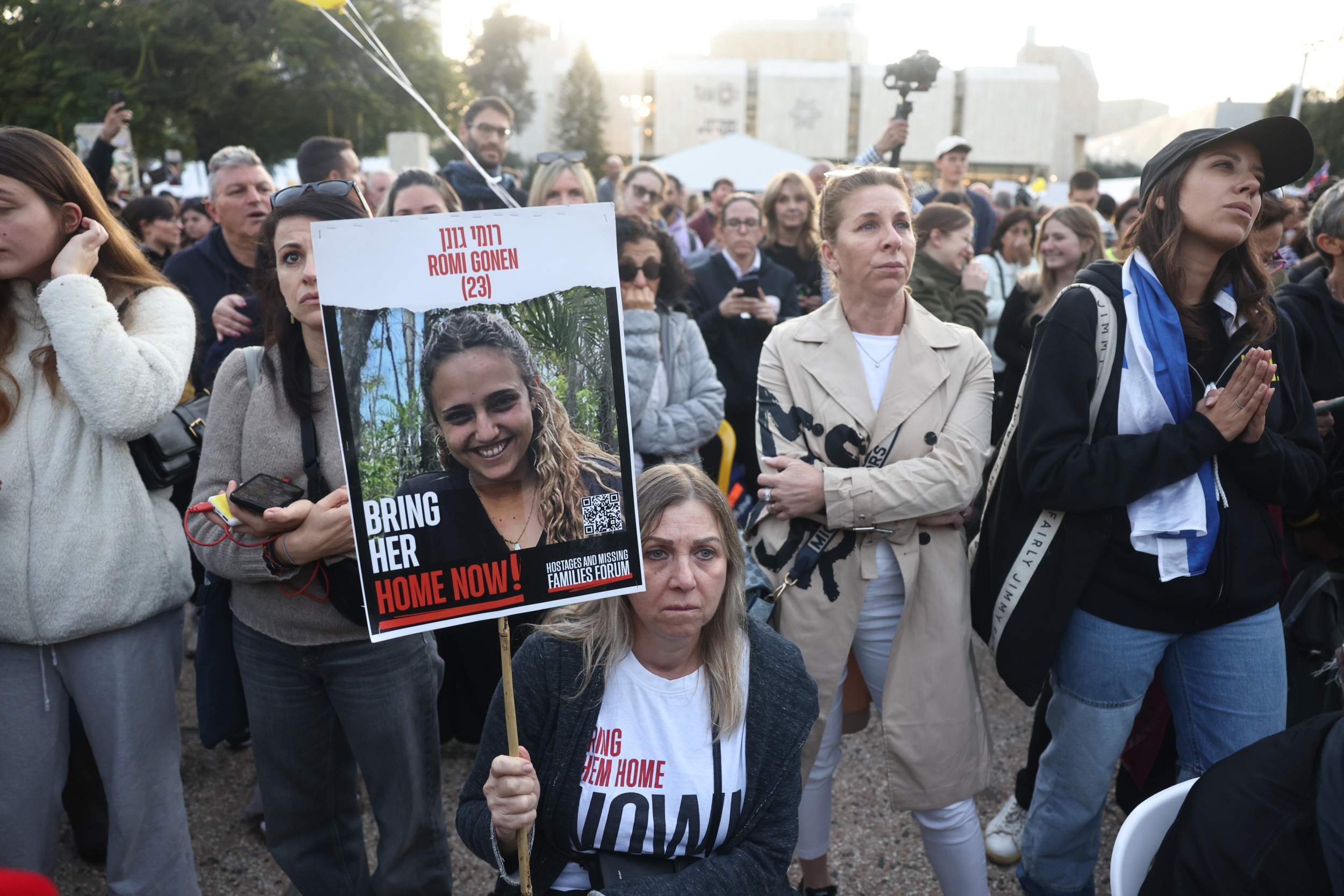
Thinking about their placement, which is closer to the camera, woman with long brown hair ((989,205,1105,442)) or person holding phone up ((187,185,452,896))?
person holding phone up ((187,185,452,896))

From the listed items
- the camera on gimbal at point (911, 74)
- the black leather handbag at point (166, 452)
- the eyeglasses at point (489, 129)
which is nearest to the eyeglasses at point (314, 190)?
Result: the black leather handbag at point (166, 452)

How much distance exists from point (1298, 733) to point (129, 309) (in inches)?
104

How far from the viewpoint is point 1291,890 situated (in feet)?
4.41

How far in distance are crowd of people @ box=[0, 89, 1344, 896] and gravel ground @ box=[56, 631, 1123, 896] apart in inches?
10.3

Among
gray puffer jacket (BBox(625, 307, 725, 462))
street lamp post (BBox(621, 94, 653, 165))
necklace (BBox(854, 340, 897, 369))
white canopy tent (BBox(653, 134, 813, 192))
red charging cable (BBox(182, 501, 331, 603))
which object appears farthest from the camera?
street lamp post (BBox(621, 94, 653, 165))

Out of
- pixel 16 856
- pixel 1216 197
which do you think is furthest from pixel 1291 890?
pixel 16 856

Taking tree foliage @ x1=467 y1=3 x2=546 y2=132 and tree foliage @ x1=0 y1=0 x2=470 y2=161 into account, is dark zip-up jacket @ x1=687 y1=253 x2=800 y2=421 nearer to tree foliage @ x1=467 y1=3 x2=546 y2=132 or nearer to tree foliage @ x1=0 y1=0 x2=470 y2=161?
tree foliage @ x1=0 y1=0 x2=470 y2=161

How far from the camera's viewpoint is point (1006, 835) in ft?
9.83

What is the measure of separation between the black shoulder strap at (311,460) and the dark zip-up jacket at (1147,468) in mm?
1750

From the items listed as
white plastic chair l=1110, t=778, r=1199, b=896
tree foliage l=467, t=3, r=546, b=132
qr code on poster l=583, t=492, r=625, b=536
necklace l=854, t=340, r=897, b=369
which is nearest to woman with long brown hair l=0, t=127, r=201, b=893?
qr code on poster l=583, t=492, r=625, b=536

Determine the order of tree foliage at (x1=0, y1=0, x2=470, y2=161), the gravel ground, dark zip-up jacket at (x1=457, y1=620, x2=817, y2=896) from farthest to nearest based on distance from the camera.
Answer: tree foliage at (x1=0, y1=0, x2=470, y2=161), the gravel ground, dark zip-up jacket at (x1=457, y1=620, x2=817, y2=896)

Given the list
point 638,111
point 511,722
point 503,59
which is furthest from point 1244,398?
point 503,59

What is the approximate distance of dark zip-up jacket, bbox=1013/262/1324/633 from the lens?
84.5 inches

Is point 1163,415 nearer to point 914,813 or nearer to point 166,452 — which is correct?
point 914,813
